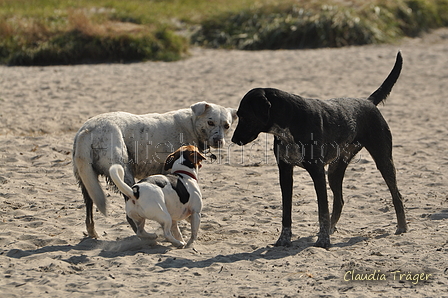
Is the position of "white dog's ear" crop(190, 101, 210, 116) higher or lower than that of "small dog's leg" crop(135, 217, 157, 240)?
higher

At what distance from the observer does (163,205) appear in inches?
219

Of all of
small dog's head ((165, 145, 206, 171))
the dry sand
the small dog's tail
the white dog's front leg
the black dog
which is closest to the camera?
the dry sand

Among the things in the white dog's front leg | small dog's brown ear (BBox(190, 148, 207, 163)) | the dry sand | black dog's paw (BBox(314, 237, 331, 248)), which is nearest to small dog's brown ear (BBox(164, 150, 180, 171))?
small dog's brown ear (BBox(190, 148, 207, 163))

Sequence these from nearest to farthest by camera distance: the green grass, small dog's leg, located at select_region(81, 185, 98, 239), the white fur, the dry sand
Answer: the dry sand → the white fur → small dog's leg, located at select_region(81, 185, 98, 239) → the green grass

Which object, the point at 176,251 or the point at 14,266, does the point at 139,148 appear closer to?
the point at 176,251

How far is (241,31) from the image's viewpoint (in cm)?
1997

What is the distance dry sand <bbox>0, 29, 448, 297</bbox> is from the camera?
16.3ft

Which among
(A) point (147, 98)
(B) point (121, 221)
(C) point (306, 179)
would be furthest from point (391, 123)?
(B) point (121, 221)

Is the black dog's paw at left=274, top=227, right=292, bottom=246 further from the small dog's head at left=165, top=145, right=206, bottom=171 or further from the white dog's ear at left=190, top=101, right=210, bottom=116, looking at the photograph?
the white dog's ear at left=190, top=101, right=210, bottom=116

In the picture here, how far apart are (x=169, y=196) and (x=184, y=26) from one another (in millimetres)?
15752

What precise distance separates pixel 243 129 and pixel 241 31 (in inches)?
579

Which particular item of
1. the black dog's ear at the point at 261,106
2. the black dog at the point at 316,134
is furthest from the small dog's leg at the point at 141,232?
the black dog's ear at the point at 261,106

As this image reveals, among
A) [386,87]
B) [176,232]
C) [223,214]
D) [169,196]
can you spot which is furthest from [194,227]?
[386,87]

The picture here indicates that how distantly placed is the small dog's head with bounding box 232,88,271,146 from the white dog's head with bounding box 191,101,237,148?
3.05ft
